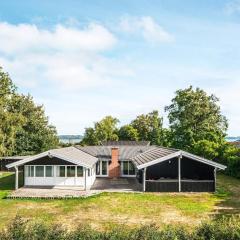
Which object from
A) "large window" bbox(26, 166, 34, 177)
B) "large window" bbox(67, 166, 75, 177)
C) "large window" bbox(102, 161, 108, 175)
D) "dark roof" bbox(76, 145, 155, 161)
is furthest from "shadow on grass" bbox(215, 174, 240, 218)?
"large window" bbox(26, 166, 34, 177)

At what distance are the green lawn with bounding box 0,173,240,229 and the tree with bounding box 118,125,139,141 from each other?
4223 cm

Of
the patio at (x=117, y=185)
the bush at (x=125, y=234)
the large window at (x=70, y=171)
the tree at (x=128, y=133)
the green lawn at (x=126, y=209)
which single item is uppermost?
the tree at (x=128, y=133)

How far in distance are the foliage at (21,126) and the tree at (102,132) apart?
9473 millimetres

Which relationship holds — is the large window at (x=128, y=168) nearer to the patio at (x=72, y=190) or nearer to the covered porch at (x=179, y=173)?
the patio at (x=72, y=190)

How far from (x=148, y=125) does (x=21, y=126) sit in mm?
30730

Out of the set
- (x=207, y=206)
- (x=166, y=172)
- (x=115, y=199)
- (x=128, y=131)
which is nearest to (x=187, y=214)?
(x=207, y=206)

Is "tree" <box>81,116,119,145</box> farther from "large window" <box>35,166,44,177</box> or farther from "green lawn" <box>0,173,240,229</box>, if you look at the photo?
"green lawn" <box>0,173,240,229</box>

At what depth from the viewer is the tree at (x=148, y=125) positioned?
7412 centimetres

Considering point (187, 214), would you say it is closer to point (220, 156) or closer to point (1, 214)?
point (1, 214)

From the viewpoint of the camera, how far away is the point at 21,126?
52688 millimetres

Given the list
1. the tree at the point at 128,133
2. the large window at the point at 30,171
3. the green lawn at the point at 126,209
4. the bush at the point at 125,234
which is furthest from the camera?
the tree at the point at 128,133

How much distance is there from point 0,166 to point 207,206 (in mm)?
36807

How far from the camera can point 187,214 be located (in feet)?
77.4

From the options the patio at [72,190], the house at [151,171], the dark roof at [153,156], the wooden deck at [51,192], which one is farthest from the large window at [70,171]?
the dark roof at [153,156]
